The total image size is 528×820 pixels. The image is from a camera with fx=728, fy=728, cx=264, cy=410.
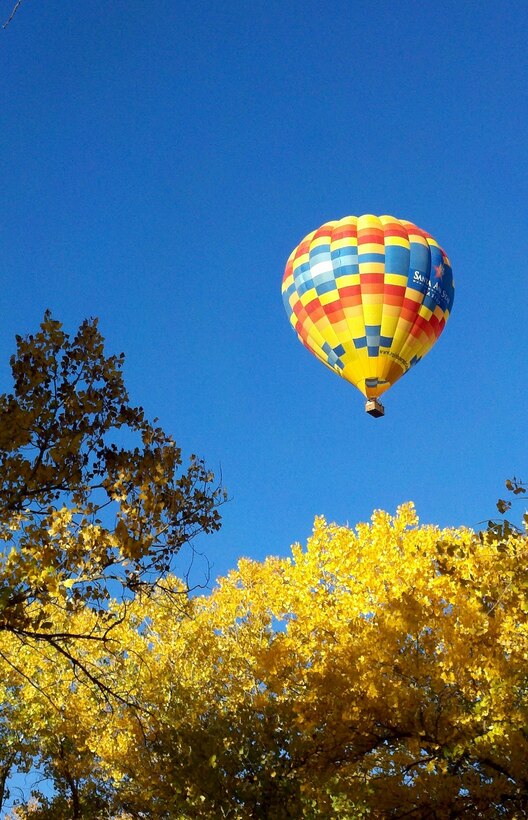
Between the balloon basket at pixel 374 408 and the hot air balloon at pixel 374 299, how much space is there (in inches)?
1.7

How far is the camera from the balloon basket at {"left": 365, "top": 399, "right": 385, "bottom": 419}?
1156 inches

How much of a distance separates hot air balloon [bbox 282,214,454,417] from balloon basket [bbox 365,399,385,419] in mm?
43

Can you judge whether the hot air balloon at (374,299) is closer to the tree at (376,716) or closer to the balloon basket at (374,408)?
the balloon basket at (374,408)

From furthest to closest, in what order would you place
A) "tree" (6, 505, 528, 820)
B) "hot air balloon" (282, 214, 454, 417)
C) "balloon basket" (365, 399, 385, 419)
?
"balloon basket" (365, 399, 385, 419), "hot air balloon" (282, 214, 454, 417), "tree" (6, 505, 528, 820)

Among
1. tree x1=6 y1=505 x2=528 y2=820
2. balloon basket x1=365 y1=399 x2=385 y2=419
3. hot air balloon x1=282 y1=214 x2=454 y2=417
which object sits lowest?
tree x1=6 y1=505 x2=528 y2=820

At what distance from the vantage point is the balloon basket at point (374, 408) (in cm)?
2938

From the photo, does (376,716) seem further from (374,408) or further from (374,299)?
(374,299)

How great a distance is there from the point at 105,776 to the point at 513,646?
1315 centimetres

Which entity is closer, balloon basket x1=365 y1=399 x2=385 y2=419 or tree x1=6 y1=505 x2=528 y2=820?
tree x1=6 y1=505 x2=528 y2=820

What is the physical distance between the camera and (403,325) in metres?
29.0

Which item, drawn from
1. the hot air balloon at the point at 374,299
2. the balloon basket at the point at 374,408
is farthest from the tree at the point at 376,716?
the hot air balloon at the point at 374,299

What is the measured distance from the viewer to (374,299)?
29.0 meters

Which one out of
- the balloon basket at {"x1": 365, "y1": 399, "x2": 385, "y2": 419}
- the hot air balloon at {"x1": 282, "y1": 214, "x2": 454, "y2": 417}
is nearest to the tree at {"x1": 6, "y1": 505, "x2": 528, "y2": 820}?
the balloon basket at {"x1": 365, "y1": 399, "x2": 385, "y2": 419}

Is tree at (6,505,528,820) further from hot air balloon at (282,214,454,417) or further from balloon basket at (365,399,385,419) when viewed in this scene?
hot air balloon at (282,214,454,417)
